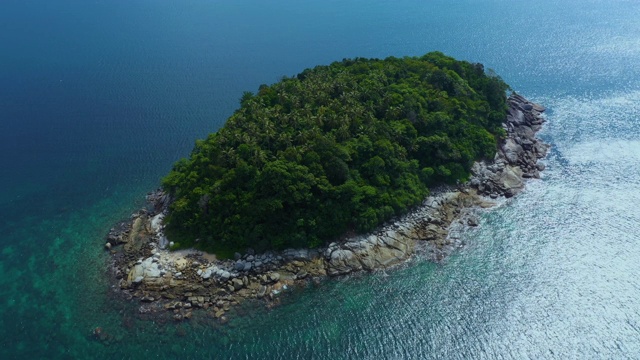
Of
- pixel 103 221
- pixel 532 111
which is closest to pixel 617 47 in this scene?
pixel 532 111

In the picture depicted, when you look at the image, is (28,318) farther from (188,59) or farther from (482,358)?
(188,59)

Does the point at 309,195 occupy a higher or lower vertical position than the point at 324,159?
lower

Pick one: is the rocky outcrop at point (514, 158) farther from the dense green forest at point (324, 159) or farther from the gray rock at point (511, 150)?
the dense green forest at point (324, 159)

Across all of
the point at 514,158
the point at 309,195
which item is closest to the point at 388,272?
the point at 309,195

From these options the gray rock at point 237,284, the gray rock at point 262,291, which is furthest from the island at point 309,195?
the gray rock at point 237,284

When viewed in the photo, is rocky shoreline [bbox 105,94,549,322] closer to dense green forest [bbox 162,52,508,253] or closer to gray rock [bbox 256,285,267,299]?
gray rock [bbox 256,285,267,299]

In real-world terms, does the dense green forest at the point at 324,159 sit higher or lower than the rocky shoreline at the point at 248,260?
higher

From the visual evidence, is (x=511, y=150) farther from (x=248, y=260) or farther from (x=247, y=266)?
(x=247, y=266)
